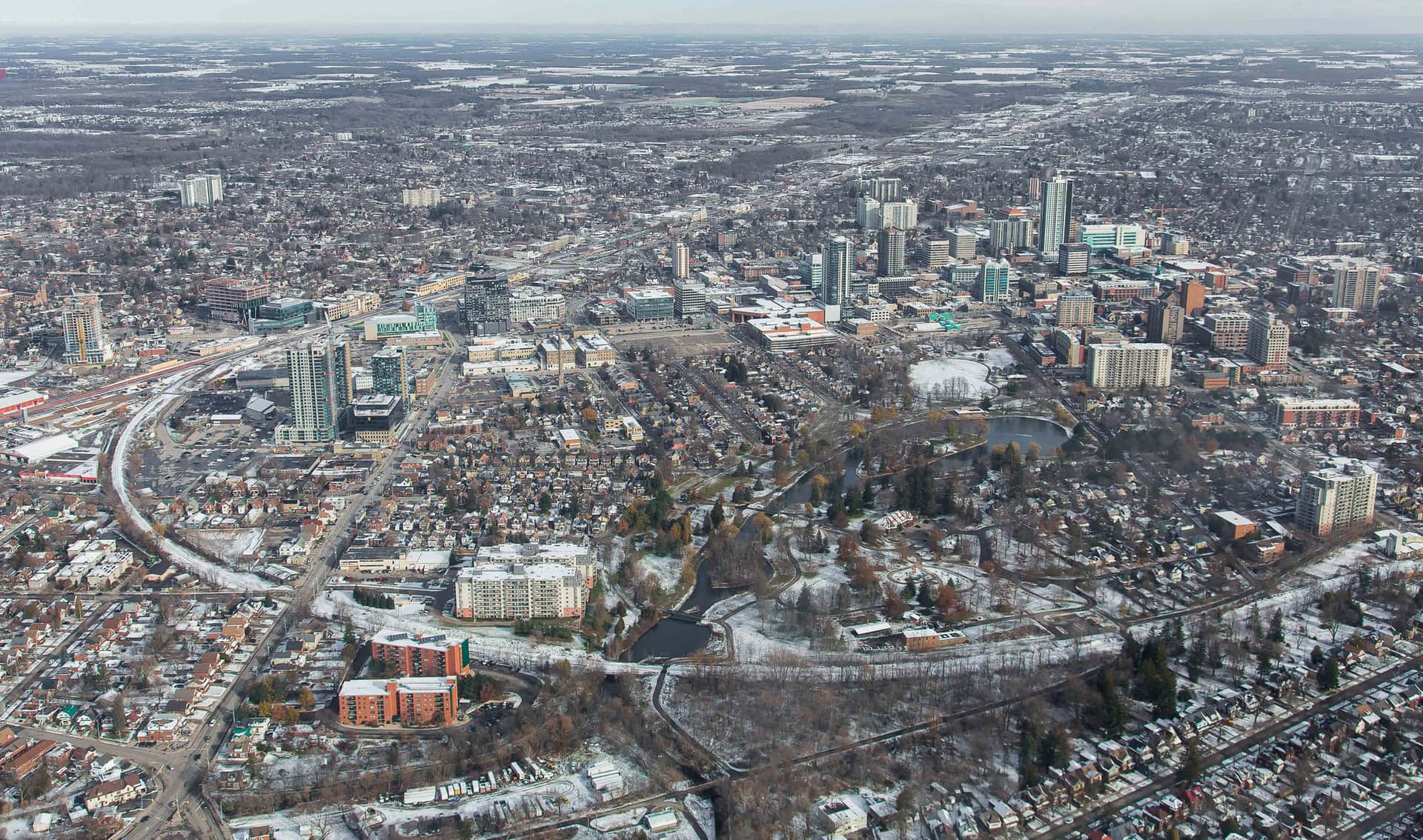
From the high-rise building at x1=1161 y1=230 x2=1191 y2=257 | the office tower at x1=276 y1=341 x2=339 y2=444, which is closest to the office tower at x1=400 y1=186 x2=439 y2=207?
the high-rise building at x1=1161 y1=230 x2=1191 y2=257

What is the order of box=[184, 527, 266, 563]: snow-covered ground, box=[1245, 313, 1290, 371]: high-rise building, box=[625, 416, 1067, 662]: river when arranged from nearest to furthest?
box=[625, 416, 1067, 662]: river, box=[184, 527, 266, 563]: snow-covered ground, box=[1245, 313, 1290, 371]: high-rise building

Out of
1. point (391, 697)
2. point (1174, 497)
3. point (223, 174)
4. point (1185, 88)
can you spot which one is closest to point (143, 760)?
point (391, 697)

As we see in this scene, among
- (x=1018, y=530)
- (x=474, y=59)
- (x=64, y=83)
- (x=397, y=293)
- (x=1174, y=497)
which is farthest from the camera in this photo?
(x=474, y=59)

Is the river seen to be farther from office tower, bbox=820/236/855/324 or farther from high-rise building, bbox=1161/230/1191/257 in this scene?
high-rise building, bbox=1161/230/1191/257

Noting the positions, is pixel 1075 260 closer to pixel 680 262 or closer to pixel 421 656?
pixel 680 262

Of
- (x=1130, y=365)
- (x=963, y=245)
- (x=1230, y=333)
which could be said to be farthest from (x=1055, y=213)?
(x=1130, y=365)

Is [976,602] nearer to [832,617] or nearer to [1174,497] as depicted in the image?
[832,617]
